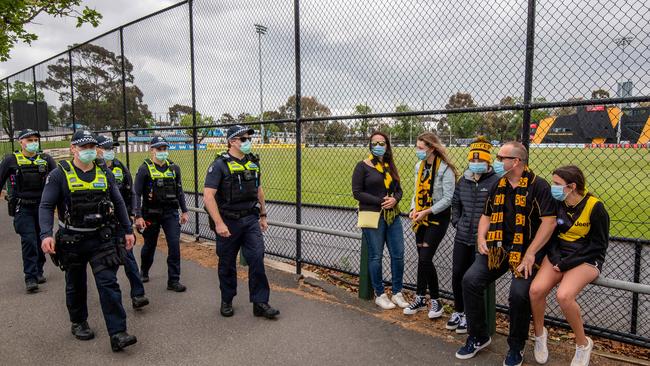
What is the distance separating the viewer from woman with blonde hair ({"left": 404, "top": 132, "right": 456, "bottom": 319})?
4.23 m

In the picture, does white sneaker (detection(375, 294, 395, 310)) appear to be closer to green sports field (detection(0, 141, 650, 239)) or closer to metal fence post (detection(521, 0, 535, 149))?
green sports field (detection(0, 141, 650, 239))

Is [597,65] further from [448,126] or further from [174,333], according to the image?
[174,333]

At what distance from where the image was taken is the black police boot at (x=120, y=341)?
3.70 m

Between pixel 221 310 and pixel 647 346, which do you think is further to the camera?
pixel 221 310

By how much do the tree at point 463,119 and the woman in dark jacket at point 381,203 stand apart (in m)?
0.74

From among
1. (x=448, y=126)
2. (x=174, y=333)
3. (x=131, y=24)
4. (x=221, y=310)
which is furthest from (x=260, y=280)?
(x=131, y=24)

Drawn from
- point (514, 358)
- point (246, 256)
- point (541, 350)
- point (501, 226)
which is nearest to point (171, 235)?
point (246, 256)

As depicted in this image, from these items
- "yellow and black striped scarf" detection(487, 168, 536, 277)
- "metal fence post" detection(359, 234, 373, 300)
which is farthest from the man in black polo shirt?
"metal fence post" detection(359, 234, 373, 300)

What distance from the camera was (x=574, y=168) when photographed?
3.20m

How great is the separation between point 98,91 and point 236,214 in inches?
357

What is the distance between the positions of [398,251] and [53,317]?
370 cm

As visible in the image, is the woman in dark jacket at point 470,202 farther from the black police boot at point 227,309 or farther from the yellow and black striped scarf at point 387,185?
the black police boot at point 227,309

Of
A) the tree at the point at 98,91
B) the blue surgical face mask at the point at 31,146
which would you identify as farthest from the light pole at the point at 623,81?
the tree at the point at 98,91

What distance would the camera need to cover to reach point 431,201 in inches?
169
